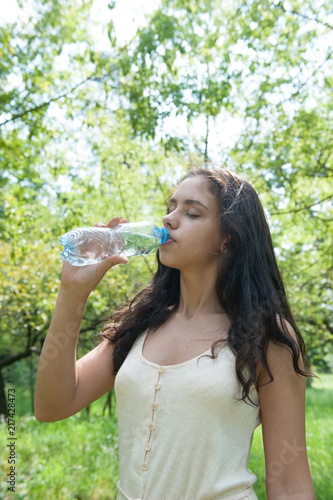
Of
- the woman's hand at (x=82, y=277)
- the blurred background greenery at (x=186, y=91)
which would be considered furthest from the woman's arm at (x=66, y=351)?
the blurred background greenery at (x=186, y=91)

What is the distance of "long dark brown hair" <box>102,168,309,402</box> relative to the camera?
176cm

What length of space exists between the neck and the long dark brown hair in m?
0.03

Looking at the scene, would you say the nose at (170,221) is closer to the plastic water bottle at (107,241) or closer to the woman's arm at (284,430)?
the plastic water bottle at (107,241)

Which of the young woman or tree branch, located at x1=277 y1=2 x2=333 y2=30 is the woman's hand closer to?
the young woman

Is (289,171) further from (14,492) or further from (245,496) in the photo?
(245,496)

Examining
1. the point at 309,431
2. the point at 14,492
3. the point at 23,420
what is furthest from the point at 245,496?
the point at 23,420

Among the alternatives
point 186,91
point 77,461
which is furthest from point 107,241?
point 77,461

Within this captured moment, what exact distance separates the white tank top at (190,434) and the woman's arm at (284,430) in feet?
0.17

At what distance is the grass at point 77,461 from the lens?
4449mm

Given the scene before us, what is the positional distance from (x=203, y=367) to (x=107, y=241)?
0.64m

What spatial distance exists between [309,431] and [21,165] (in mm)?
4557

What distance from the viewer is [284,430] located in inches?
67.8

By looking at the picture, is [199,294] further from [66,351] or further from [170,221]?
[66,351]

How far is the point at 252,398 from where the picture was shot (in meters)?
1.75
